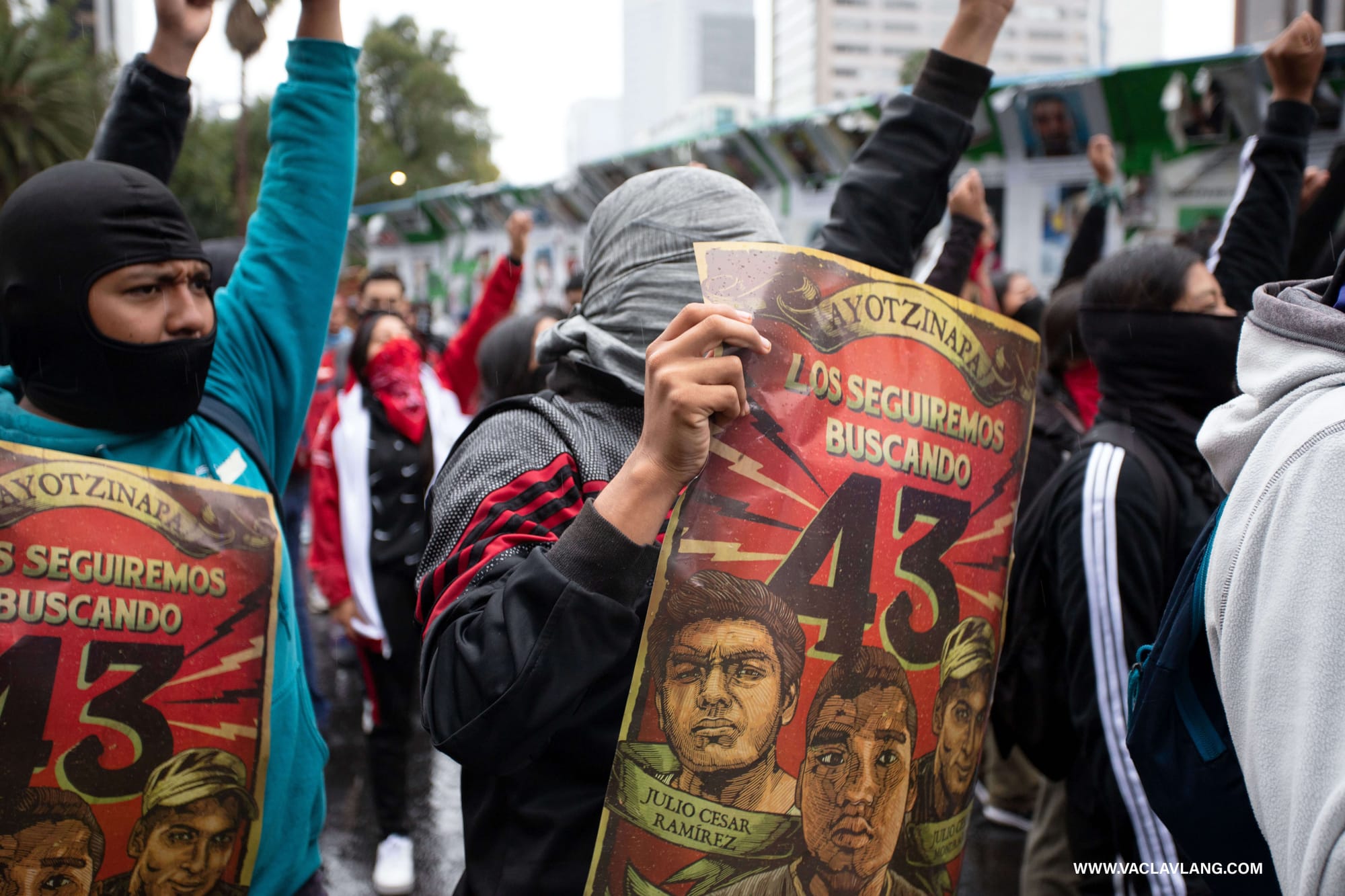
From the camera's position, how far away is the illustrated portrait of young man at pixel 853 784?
1204 millimetres

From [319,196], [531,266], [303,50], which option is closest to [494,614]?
[319,196]

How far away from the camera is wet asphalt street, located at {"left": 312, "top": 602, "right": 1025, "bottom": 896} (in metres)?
3.74

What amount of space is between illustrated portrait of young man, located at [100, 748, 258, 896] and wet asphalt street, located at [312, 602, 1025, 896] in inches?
73.2

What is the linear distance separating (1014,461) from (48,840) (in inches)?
56.9

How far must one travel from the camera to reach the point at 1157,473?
7.32 feet

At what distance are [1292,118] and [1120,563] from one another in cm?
117

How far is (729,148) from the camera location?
9727 mm

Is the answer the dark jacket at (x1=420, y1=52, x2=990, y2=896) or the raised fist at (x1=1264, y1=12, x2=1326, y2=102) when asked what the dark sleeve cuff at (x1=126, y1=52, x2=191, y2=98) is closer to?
the dark jacket at (x1=420, y1=52, x2=990, y2=896)

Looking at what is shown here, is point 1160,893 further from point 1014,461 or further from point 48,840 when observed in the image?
point 48,840

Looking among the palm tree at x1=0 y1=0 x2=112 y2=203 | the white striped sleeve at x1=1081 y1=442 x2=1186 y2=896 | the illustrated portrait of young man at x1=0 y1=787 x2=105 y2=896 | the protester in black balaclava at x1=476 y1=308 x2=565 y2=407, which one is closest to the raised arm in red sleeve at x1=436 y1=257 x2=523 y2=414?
the protester in black balaclava at x1=476 y1=308 x2=565 y2=407

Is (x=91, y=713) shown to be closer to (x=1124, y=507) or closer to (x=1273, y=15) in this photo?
(x=1124, y=507)

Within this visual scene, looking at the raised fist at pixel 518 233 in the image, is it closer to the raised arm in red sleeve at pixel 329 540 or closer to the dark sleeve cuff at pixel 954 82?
the raised arm in red sleeve at pixel 329 540

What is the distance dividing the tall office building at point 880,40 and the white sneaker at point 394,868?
12270 cm

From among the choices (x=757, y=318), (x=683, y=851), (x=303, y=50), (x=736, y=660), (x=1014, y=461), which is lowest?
(x=683, y=851)
